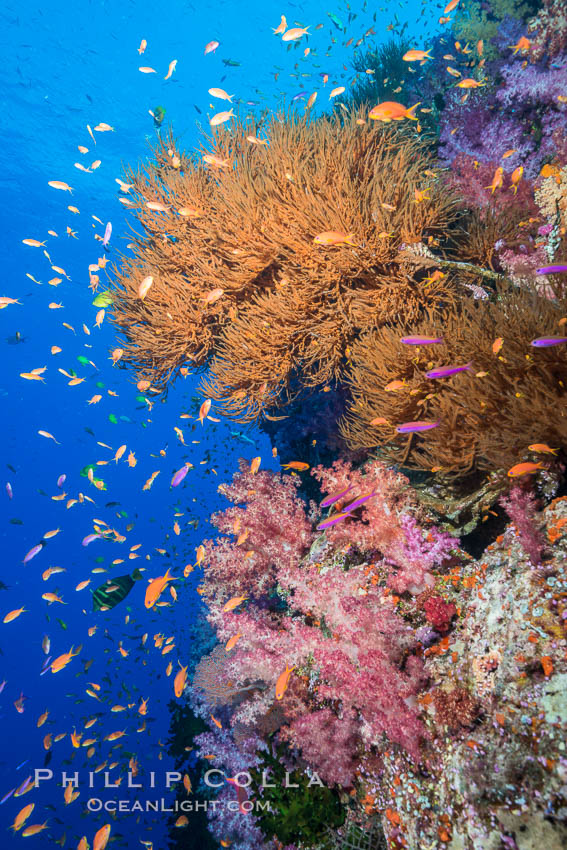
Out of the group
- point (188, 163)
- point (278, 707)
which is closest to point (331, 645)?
point (278, 707)

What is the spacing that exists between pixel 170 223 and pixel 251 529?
447 cm

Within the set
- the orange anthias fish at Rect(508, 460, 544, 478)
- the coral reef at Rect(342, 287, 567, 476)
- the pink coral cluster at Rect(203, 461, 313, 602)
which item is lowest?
the pink coral cluster at Rect(203, 461, 313, 602)

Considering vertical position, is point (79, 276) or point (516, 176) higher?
point (79, 276)

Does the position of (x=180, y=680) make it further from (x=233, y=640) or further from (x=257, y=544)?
(x=257, y=544)

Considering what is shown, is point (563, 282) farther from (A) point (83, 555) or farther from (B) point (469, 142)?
(A) point (83, 555)

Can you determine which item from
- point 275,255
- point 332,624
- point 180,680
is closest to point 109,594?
point 180,680

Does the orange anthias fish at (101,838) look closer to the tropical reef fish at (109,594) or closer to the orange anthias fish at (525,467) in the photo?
the tropical reef fish at (109,594)

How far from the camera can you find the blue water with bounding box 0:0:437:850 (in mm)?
21391

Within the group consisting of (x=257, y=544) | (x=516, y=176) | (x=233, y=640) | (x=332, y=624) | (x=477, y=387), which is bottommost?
(x=233, y=640)

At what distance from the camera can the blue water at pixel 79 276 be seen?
2139cm

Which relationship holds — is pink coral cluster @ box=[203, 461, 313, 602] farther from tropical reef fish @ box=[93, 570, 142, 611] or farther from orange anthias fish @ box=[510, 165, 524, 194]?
orange anthias fish @ box=[510, 165, 524, 194]

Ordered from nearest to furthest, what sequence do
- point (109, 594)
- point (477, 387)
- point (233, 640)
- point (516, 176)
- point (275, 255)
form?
point (477, 387) < point (233, 640) < point (516, 176) < point (275, 255) < point (109, 594)

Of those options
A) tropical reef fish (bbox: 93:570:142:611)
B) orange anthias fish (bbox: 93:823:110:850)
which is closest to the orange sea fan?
tropical reef fish (bbox: 93:570:142:611)

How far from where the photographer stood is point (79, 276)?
4400 centimetres
